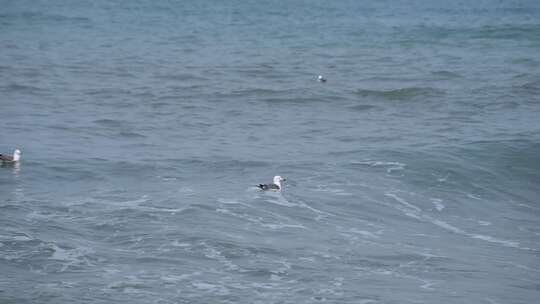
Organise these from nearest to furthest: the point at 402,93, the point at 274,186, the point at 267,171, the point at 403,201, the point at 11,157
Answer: the point at 274,186 < the point at 403,201 < the point at 11,157 < the point at 267,171 < the point at 402,93

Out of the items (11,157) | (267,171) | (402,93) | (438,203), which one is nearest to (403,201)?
(438,203)

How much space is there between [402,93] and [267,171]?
36.4 ft

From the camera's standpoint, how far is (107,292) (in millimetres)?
14516

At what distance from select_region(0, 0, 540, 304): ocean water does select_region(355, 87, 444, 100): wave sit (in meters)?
0.11

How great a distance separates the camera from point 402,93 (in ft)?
106

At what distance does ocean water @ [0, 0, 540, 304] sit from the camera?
51.0 ft

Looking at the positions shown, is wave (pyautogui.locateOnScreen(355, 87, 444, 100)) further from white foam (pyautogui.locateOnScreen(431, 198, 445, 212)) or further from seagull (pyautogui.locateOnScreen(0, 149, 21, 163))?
seagull (pyautogui.locateOnScreen(0, 149, 21, 163))

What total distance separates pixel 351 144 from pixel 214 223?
7.47m

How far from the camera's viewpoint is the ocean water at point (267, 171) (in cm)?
1555

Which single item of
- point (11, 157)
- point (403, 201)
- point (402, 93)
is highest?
point (402, 93)

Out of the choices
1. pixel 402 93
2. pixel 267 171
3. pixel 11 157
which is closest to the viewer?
pixel 11 157

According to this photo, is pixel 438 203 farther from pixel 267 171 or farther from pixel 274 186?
pixel 267 171

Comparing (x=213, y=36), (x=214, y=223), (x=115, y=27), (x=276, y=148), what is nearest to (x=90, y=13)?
(x=115, y=27)

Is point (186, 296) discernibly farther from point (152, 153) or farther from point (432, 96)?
point (432, 96)
